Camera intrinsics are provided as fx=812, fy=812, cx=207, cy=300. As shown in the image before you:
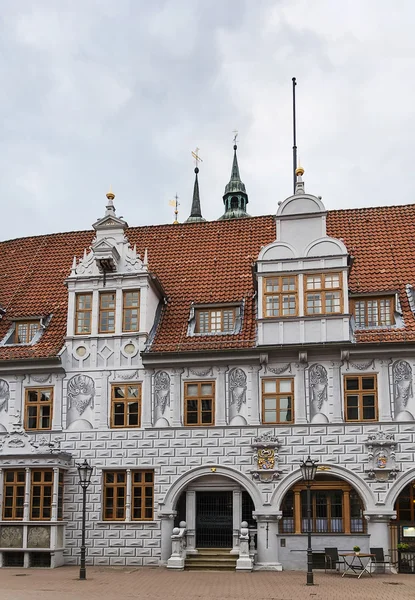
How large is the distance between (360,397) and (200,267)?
9090mm

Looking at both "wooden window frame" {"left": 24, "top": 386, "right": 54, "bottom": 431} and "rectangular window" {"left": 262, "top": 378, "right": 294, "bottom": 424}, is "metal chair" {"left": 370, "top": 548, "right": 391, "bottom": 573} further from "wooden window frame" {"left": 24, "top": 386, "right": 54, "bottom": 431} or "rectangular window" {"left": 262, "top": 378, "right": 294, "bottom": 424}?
"wooden window frame" {"left": 24, "top": 386, "right": 54, "bottom": 431}

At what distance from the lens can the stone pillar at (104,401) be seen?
29.4 meters

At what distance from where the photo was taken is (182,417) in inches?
1136

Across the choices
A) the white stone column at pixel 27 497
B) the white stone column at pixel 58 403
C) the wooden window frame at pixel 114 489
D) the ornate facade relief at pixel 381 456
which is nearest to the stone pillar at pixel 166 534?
the wooden window frame at pixel 114 489

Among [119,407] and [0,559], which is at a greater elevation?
[119,407]

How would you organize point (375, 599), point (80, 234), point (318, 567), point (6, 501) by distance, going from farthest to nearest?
point (80, 234)
point (6, 501)
point (318, 567)
point (375, 599)

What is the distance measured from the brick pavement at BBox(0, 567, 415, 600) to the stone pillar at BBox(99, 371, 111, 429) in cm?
506

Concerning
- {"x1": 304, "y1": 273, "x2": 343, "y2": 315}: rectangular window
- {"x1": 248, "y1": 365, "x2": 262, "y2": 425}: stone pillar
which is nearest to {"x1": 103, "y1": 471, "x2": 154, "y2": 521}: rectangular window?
{"x1": 248, "y1": 365, "x2": 262, "y2": 425}: stone pillar

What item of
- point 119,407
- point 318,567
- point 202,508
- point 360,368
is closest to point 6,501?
point 119,407

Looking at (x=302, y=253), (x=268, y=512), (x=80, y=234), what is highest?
(x=80, y=234)

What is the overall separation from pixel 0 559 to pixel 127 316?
958cm

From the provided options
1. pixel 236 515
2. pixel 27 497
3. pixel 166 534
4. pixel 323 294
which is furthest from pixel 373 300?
pixel 27 497

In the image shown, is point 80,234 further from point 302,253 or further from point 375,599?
point 375,599

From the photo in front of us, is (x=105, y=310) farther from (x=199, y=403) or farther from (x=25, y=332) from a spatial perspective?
(x=199, y=403)
